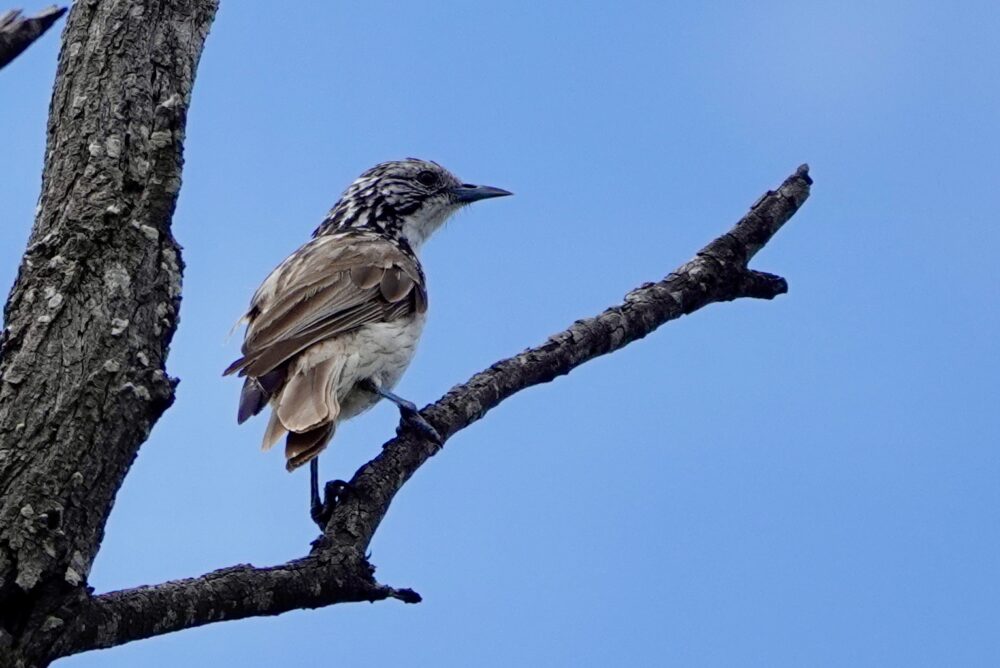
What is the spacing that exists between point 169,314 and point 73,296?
0.97ft

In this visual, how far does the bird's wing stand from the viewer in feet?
23.6

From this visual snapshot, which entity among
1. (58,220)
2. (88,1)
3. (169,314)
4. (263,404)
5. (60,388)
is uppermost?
(88,1)

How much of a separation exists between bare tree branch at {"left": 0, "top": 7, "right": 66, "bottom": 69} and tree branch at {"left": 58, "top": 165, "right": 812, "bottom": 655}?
212 cm

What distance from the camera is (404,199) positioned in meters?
9.92

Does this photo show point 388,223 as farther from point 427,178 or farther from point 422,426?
point 422,426

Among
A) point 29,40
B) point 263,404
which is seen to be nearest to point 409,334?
point 263,404

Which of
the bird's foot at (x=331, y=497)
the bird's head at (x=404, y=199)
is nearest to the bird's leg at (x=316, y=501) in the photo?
the bird's foot at (x=331, y=497)

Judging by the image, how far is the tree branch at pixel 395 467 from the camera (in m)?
4.53

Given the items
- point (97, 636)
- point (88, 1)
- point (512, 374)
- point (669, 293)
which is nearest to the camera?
point (97, 636)

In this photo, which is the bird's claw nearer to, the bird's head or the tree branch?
the tree branch

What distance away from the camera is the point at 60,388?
14.5ft

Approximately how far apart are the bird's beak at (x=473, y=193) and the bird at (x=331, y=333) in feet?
1.82

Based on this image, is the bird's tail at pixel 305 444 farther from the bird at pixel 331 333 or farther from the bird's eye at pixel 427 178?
the bird's eye at pixel 427 178

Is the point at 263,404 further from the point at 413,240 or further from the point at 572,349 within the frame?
the point at 413,240
